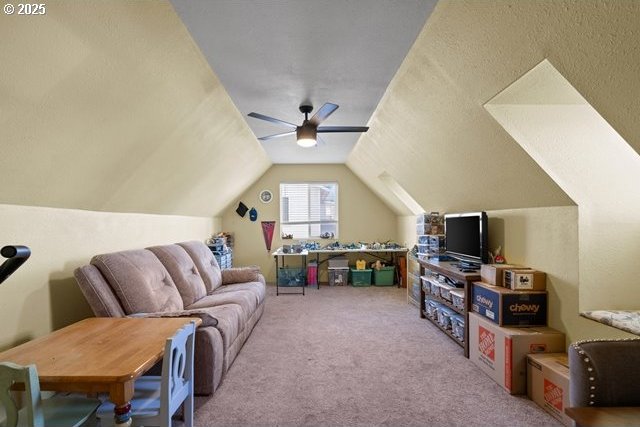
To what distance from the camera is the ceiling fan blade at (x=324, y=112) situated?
2387mm

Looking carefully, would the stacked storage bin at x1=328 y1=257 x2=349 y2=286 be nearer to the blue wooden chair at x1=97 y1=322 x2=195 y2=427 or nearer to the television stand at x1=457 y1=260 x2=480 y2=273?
the television stand at x1=457 y1=260 x2=480 y2=273

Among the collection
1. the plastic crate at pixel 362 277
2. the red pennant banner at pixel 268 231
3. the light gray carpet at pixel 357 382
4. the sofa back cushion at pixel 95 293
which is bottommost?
the light gray carpet at pixel 357 382

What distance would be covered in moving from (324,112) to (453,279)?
211 centimetres

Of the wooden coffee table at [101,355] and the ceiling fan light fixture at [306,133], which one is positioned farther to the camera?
the ceiling fan light fixture at [306,133]

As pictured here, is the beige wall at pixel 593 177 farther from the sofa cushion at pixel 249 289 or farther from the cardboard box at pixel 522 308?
the sofa cushion at pixel 249 289

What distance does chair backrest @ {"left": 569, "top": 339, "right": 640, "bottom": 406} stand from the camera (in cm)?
105

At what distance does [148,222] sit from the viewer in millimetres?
3320

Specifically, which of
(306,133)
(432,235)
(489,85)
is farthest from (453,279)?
(306,133)

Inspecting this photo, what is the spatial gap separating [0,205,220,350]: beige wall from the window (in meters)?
3.52

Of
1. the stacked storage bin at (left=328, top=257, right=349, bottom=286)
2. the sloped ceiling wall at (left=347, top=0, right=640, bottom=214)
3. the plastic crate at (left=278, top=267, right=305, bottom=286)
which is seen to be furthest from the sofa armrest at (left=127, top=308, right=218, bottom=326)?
the stacked storage bin at (left=328, top=257, right=349, bottom=286)

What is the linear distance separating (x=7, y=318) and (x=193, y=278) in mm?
1523

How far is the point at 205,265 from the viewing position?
11.9 feet

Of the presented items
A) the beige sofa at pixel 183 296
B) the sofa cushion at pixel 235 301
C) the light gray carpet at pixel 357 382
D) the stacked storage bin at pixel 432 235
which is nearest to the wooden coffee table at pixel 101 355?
the beige sofa at pixel 183 296

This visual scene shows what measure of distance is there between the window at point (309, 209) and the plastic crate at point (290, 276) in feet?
2.73
